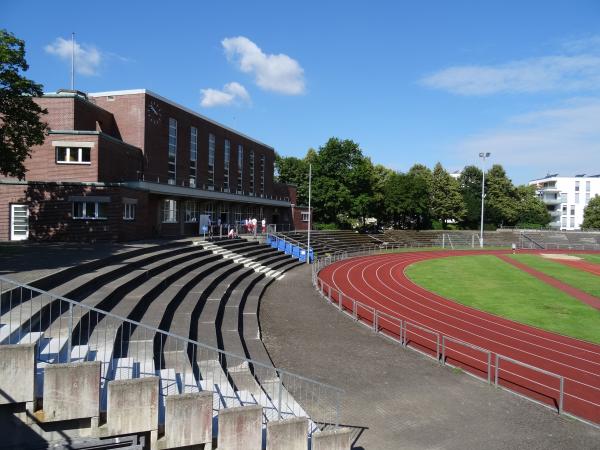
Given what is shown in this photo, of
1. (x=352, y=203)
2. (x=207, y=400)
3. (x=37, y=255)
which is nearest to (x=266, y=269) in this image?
(x=37, y=255)

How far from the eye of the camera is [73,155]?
2475cm

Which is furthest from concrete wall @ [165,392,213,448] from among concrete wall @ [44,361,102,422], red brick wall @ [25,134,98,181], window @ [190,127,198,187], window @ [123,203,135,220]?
window @ [190,127,198,187]

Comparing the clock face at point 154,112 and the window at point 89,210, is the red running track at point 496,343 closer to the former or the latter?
the window at point 89,210

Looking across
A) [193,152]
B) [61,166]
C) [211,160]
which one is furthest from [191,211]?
[61,166]

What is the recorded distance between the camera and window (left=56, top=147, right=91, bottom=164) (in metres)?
24.5

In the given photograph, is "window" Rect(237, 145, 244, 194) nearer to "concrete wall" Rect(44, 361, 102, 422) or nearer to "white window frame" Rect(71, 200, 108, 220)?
"white window frame" Rect(71, 200, 108, 220)

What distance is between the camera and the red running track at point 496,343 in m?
11.5

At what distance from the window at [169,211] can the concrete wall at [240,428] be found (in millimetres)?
27506

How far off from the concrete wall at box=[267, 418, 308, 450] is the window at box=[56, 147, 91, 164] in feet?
72.7

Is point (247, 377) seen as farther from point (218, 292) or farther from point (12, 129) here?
point (12, 129)

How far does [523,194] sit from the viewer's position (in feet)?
295

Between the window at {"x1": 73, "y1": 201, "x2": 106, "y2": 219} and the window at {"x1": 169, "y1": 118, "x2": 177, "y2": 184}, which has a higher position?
the window at {"x1": 169, "y1": 118, "x2": 177, "y2": 184}

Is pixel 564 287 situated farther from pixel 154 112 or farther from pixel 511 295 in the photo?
pixel 154 112

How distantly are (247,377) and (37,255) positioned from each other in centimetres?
1150
